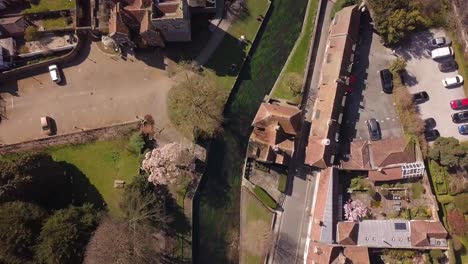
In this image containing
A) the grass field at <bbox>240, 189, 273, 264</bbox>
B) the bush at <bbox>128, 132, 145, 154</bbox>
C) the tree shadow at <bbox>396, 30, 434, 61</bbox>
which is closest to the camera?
the bush at <bbox>128, 132, 145, 154</bbox>

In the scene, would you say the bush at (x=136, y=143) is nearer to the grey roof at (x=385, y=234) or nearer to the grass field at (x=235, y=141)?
the grass field at (x=235, y=141)

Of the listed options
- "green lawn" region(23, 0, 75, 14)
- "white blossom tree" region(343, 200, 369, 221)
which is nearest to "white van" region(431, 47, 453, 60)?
"white blossom tree" region(343, 200, 369, 221)

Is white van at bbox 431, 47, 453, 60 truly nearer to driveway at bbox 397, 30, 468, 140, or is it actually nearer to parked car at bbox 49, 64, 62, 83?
driveway at bbox 397, 30, 468, 140

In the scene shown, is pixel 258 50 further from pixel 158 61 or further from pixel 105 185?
pixel 105 185

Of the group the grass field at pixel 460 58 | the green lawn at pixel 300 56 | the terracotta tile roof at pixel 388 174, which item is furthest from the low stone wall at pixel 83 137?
the grass field at pixel 460 58

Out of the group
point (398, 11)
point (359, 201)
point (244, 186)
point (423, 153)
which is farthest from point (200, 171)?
point (398, 11)

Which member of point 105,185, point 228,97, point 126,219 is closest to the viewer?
point 126,219

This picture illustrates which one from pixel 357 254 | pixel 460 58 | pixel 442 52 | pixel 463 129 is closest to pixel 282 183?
pixel 357 254
